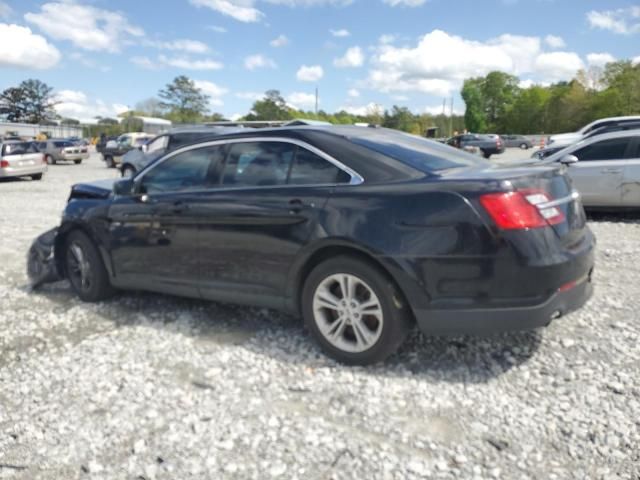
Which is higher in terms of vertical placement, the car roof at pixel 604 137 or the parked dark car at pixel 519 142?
the parked dark car at pixel 519 142

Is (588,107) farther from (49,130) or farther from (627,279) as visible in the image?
(627,279)

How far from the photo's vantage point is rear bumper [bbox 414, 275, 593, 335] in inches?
120

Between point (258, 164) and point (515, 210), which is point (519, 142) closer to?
point (258, 164)

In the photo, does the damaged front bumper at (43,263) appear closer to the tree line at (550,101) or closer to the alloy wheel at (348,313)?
the alloy wheel at (348,313)

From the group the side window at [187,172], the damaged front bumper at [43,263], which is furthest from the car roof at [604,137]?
the damaged front bumper at [43,263]

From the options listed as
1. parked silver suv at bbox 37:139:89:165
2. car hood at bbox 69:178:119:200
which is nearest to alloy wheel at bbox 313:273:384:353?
car hood at bbox 69:178:119:200

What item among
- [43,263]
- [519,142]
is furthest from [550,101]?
[43,263]

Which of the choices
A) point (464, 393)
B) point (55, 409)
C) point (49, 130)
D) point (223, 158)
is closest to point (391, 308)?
point (464, 393)

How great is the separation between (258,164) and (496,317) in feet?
6.44

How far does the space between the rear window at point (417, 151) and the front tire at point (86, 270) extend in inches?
109

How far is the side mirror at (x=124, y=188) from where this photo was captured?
467 centimetres

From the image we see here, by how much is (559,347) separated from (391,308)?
4.36ft

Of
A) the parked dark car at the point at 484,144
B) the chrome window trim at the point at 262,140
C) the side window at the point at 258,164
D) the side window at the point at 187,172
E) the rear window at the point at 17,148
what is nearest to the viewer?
the chrome window trim at the point at 262,140

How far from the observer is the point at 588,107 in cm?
7094
